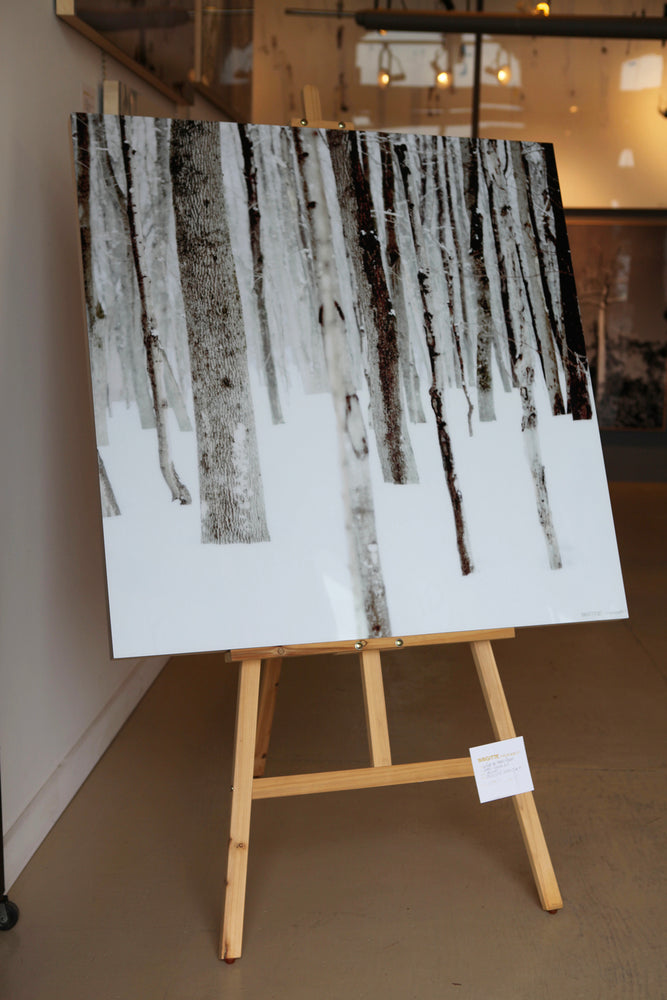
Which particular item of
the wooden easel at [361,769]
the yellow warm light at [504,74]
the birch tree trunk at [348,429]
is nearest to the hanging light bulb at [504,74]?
the yellow warm light at [504,74]

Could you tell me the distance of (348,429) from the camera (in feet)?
5.06

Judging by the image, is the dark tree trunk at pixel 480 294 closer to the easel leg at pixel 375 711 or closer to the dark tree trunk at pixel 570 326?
the dark tree trunk at pixel 570 326

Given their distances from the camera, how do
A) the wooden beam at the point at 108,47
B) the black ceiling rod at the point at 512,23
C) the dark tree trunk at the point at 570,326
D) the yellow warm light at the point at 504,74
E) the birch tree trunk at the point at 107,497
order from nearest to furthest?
the birch tree trunk at the point at 107,497, the dark tree trunk at the point at 570,326, the wooden beam at the point at 108,47, the black ceiling rod at the point at 512,23, the yellow warm light at the point at 504,74

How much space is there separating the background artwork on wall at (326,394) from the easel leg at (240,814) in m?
0.09

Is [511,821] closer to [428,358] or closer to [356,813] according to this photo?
[356,813]

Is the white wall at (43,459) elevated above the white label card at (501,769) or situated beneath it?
elevated above

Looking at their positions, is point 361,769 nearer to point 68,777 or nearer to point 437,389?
point 437,389

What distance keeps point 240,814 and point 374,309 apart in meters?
0.92

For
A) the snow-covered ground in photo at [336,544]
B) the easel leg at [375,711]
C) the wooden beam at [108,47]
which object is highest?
the wooden beam at [108,47]

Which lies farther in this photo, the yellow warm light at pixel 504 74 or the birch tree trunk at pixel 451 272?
the yellow warm light at pixel 504 74

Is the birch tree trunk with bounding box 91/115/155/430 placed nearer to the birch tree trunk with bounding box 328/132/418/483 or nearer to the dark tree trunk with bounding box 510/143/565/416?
the birch tree trunk with bounding box 328/132/418/483

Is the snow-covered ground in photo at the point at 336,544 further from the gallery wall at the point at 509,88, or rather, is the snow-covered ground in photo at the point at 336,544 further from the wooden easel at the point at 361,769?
the gallery wall at the point at 509,88

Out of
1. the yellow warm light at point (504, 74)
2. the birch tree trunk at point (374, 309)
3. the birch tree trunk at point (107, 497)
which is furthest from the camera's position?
the yellow warm light at point (504, 74)

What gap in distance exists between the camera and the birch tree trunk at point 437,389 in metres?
1.56
